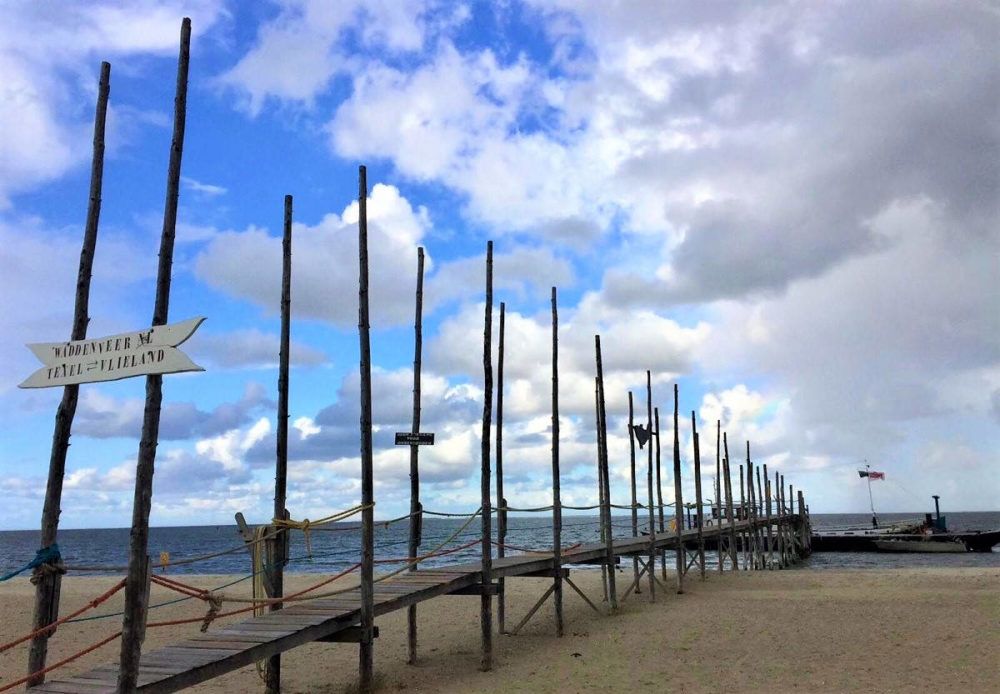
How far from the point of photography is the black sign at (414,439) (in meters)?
11.0

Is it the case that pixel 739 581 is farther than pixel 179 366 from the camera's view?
Yes

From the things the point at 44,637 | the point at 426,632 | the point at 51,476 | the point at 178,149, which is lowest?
the point at 426,632

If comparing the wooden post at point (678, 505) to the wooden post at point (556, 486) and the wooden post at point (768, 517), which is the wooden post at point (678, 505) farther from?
the wooden post at point (768, 517)

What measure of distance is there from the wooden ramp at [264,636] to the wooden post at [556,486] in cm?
135

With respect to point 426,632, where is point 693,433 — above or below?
above

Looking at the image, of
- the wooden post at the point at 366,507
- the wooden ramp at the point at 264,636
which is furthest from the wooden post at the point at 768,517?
the wooden post at the point at 366,507

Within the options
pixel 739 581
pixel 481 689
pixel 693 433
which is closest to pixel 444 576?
pixel 481 689

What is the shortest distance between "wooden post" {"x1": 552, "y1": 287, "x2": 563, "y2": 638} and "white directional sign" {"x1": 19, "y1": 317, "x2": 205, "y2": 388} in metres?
8.86

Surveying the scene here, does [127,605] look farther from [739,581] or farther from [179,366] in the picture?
[739,581]

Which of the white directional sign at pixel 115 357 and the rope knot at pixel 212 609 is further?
the rope knot at pixel 212 609

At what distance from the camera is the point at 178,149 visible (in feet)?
22.6

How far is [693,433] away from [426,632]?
13.4m

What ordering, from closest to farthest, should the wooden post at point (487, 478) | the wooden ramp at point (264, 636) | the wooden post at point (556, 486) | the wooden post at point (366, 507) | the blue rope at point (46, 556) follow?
1. the wooden ramp at point (264, 636)
2. the blue rope at point (46, 556)
3. the wooden post at point (366, 507)
4. the wooden post at point (487, 478)
5. the wooden post at point (556, 486)

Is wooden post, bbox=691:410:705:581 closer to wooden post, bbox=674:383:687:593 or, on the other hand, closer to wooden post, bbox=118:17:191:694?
wooden post, bbox=674:383:687:593
